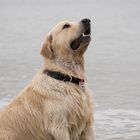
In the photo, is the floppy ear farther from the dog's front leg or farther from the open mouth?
the dog's front leg

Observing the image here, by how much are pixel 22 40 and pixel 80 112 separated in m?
14.8

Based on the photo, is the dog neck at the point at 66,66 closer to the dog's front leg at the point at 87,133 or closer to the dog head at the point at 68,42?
the dog head at the point at 68,42

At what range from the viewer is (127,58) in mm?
14961

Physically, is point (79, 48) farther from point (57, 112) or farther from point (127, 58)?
point (127, 58)

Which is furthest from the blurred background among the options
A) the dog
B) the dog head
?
the dog head

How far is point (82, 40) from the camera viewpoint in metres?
6.26

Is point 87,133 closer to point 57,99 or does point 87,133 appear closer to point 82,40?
point 57,99

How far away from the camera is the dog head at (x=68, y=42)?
6312mm

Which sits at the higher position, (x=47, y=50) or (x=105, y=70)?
(x=47, y=50)

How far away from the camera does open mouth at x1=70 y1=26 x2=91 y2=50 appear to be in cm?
624

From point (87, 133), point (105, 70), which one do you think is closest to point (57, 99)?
point (87, 133)

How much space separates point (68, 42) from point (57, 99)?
68 cm

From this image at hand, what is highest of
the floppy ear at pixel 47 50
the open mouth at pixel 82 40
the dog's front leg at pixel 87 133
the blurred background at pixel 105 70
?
the open mouth at pixel 82 40

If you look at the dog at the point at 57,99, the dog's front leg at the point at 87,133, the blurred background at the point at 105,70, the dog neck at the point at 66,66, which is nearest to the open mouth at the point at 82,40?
the dog at the point at 57,99
